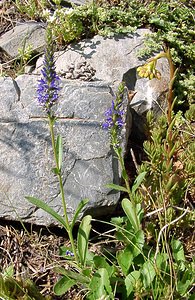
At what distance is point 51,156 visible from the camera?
3268 mm

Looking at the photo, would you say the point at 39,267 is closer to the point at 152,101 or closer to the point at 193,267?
the point at 193,267

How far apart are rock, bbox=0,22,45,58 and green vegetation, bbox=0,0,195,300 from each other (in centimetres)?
15

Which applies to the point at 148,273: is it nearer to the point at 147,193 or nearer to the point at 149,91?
the point at 147,193

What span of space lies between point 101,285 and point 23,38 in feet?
8.78

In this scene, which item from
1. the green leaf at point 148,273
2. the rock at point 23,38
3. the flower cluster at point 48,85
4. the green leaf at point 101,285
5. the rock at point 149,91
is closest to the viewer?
the flower cluster at point 48,85

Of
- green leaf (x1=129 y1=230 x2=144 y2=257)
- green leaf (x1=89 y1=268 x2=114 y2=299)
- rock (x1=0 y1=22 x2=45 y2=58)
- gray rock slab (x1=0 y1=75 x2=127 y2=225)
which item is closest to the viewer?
green leaf (x1=89 y1=268 x2=114 y2=299)

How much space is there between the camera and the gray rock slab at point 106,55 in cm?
411

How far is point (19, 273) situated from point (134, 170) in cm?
113

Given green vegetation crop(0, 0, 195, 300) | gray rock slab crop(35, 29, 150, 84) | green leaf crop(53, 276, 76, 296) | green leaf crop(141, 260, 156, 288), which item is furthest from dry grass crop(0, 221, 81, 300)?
gray rock slab crop(35, 29, 150, 84)

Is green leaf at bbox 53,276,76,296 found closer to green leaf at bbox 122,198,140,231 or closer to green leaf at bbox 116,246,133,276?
green leaf at bbox 116,246,133,276

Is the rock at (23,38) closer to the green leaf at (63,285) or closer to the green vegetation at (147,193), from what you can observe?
the green vegetation at (147,193)

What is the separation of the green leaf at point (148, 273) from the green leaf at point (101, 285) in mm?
221

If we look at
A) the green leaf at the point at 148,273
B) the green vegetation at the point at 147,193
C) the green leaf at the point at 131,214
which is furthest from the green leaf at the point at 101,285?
the green leaf at the point at 131,214

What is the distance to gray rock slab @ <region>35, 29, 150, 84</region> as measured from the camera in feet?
13.5
